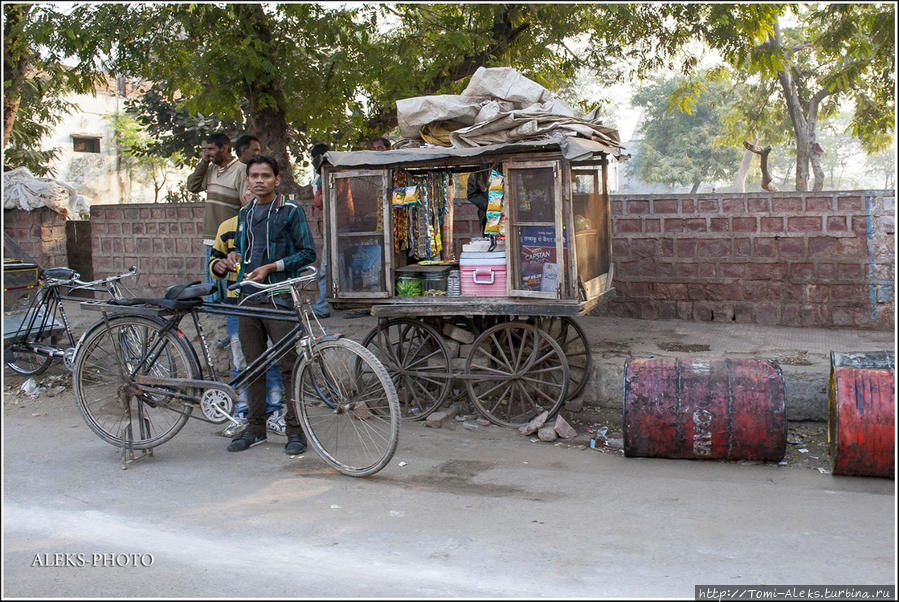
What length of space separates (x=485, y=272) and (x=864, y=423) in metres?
2.72

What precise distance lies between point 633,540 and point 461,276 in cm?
289

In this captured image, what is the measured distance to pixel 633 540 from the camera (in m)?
3.63

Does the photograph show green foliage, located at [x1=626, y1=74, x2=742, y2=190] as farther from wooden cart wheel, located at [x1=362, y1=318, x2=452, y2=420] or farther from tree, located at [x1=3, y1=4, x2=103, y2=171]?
wooden cart wheel, located at [x1=362, y1=318, x2=452, y2=420]

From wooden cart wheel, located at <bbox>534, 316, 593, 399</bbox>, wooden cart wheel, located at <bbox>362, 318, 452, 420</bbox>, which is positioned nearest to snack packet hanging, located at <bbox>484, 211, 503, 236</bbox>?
wooden cart wheel, located at <bbox>534, 316, 593, 399</bbox>

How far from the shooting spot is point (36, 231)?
32.5 feet

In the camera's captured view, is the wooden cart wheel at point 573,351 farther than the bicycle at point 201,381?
Yes

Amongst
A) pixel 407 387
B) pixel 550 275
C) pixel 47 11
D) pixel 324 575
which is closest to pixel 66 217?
pixel 47 11

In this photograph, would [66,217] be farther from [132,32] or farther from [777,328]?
[777,328]


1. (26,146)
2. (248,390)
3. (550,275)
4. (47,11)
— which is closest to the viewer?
(248,390)

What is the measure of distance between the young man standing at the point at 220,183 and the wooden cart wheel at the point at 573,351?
8.67 ft

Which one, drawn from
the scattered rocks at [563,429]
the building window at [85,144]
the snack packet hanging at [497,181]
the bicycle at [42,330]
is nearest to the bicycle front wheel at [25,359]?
the bicycle at [42,330]

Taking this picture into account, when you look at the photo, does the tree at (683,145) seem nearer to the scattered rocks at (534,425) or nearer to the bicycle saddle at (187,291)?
the scattered rocks at (534,425)

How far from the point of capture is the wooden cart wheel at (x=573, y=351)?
6363mm

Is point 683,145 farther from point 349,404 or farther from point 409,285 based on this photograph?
point 349,404
